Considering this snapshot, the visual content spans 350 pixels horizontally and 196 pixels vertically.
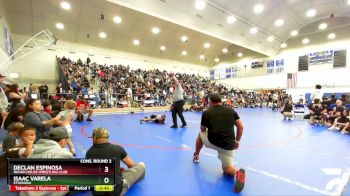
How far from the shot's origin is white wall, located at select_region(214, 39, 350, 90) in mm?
21781

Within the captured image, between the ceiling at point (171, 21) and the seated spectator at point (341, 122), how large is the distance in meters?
10.5

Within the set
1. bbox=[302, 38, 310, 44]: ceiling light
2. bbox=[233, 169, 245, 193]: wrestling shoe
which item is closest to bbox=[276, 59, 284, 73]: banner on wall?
bbox=[302, 38, 310, 44]: ceiling light

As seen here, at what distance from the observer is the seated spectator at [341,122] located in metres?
7.52

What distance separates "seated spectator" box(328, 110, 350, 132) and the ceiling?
10475 mm

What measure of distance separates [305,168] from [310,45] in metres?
25.3

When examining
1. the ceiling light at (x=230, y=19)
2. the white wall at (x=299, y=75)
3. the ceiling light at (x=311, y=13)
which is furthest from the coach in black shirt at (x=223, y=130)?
the white wall at (x=299, y=75)

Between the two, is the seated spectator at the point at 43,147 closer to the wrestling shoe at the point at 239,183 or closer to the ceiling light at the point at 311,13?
the wrestling shoe at the point at 239,183

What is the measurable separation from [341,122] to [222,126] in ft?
22.7

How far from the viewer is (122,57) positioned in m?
23.8

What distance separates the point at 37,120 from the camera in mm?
3795

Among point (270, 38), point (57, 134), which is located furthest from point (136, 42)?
point (57, 134)

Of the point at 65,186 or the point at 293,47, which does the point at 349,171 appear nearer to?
the point at 65,186
